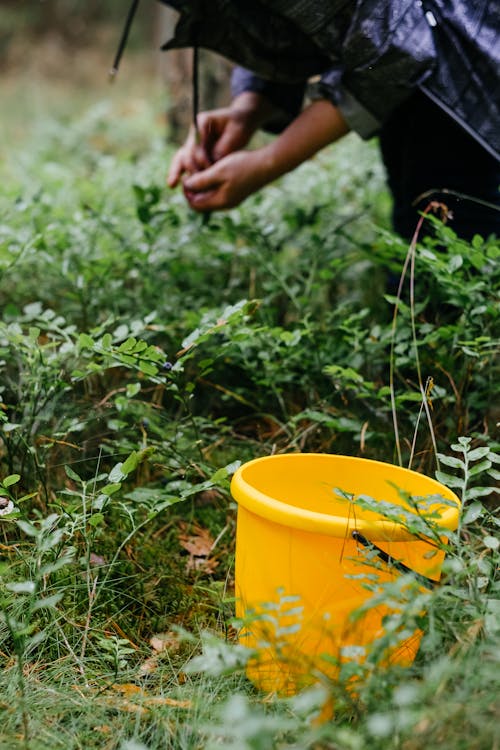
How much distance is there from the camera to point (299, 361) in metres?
1.87

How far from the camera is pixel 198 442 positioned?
1539 mm

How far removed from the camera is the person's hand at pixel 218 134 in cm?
237

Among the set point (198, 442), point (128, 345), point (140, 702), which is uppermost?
point (128, 345)

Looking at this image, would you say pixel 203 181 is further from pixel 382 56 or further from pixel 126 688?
pixel 126 688

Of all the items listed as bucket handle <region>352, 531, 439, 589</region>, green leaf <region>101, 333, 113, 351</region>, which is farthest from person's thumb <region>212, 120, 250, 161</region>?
bucket handle <region>352, 531, 439, 589</region>

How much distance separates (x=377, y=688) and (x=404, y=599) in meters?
0.13

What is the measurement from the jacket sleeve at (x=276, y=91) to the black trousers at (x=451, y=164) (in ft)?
1.49

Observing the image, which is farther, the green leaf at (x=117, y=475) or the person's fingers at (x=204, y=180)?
the person's fingers at (x=204, y=180)

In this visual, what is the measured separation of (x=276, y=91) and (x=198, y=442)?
1.43 meters

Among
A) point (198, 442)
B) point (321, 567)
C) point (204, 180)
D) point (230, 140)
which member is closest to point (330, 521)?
point (321, 567)

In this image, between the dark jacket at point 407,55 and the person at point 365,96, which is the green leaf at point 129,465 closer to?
the person at point 365,96

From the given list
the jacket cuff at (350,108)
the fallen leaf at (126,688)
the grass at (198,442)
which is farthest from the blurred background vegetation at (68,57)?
the fallen leaf at (126,688)

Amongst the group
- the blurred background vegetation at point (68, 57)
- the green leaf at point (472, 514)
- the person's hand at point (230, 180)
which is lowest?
the green leaf at point (472, 514)

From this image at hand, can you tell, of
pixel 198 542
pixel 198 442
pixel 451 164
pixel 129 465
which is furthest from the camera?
pixel 451 164
